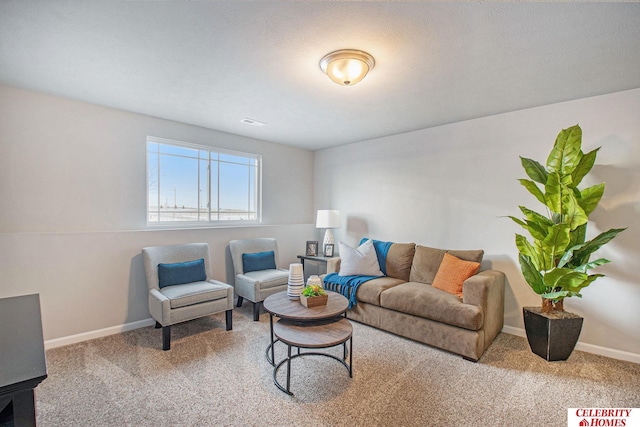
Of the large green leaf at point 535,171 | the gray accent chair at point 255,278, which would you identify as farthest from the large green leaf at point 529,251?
the gray accent chair at point 255,278

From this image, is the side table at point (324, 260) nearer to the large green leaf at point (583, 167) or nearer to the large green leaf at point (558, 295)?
the large green leaf at point (558, 295)

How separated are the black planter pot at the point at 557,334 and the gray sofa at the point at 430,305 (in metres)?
0.40

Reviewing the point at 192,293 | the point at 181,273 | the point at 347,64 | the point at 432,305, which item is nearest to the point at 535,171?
the point at 432,305

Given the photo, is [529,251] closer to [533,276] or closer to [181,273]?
[533,276]

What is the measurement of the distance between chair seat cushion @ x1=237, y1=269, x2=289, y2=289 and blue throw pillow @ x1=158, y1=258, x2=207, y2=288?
1.74 ft

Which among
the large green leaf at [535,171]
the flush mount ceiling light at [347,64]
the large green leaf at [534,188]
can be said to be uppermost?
the flush mount ceiling light at [347,64]

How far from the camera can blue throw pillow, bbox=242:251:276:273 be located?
3980 mm

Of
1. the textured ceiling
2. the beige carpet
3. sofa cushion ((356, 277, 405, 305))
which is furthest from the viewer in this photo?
sofa cushion ((356, 277, 405, 305))

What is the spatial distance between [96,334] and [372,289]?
3005 mm

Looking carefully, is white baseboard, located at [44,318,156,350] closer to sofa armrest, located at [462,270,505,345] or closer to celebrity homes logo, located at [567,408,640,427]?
sofa armrest, located at [462,270,505,345]

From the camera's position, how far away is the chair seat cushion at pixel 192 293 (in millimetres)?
2955

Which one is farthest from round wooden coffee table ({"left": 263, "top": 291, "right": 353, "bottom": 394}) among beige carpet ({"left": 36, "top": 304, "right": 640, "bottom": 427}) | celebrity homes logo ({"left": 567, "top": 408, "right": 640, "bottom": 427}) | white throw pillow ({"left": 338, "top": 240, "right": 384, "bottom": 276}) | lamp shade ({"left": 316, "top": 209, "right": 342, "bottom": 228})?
lamp shade ({"left": 316, "top": 209, "right": 342, "bottom": 228})

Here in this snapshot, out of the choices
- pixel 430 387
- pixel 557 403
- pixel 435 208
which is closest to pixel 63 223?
pixel 430 387

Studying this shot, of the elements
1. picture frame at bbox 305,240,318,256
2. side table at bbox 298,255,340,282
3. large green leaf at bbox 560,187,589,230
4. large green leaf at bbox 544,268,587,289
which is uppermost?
large green leaf at bbox 560,187,589,230
